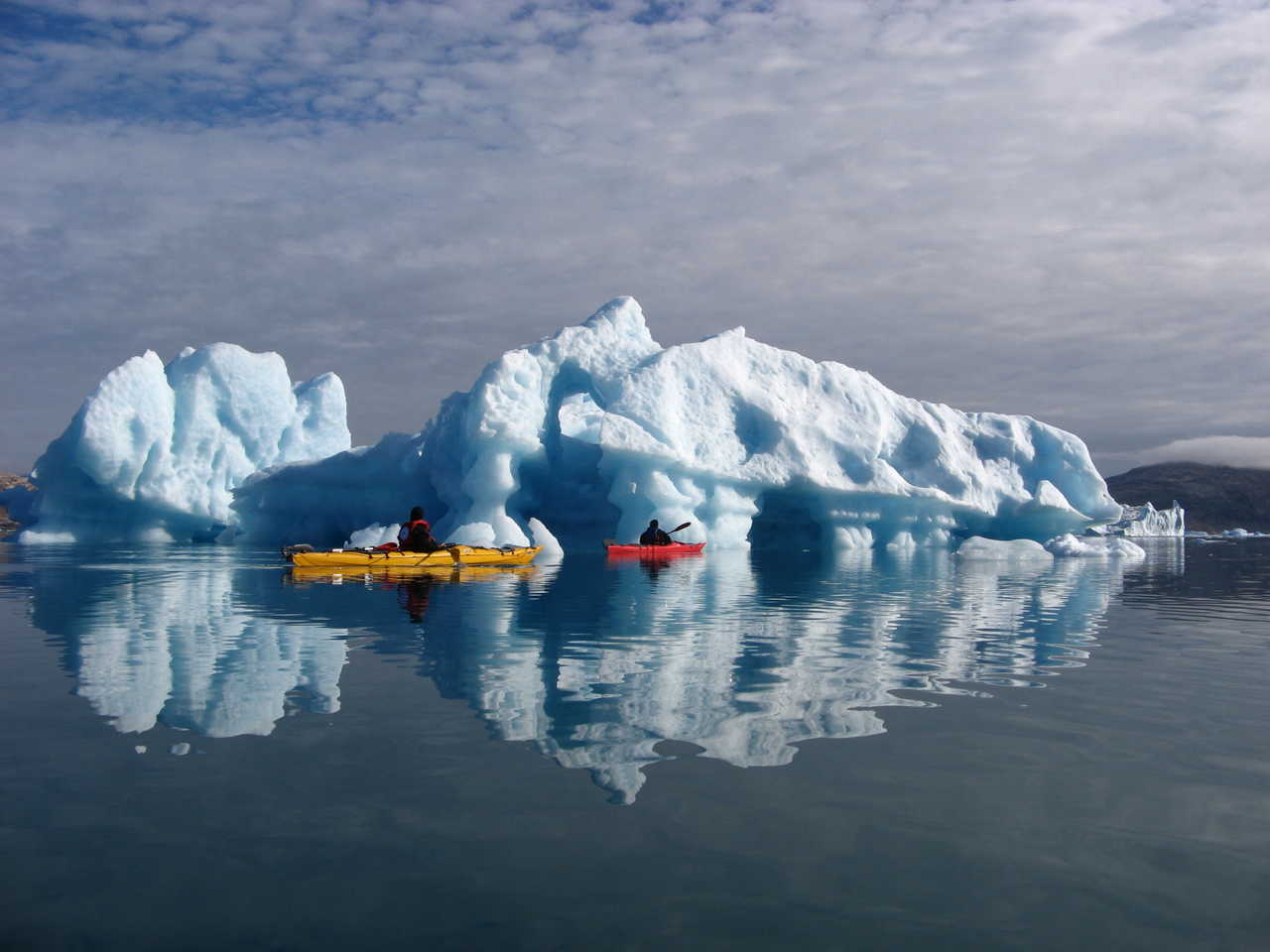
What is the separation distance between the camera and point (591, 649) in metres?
10.3

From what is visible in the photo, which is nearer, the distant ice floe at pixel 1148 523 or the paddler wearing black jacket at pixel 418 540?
the paddler wearing black jacket at pixel 418 540

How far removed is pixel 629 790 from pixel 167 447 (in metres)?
39.5

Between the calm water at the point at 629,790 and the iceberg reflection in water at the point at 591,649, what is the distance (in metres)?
0.06

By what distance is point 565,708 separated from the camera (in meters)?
7.21

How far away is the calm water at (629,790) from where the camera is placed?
3.77 meters

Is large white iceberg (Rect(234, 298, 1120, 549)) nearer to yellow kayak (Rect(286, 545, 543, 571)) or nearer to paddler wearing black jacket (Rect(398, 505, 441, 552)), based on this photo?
yellow kayak (Rect(286, 545, 543, 571))

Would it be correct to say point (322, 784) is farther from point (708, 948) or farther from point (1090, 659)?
point (1090, 659)

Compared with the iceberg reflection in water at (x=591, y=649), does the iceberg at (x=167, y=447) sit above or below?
above

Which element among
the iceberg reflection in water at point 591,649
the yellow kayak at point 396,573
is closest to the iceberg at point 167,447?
the yellow kayak at point 396,573

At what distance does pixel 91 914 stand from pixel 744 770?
3249 mm

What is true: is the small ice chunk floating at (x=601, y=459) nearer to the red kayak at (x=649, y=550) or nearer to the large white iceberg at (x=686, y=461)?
the large white iceberg at (x=686, y=461)

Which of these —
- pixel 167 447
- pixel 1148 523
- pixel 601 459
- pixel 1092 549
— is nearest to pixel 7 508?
pixel 167 447

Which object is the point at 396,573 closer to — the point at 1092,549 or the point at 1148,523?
the point at 1092,549

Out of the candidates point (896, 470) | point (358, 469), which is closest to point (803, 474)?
point (896, 470)
